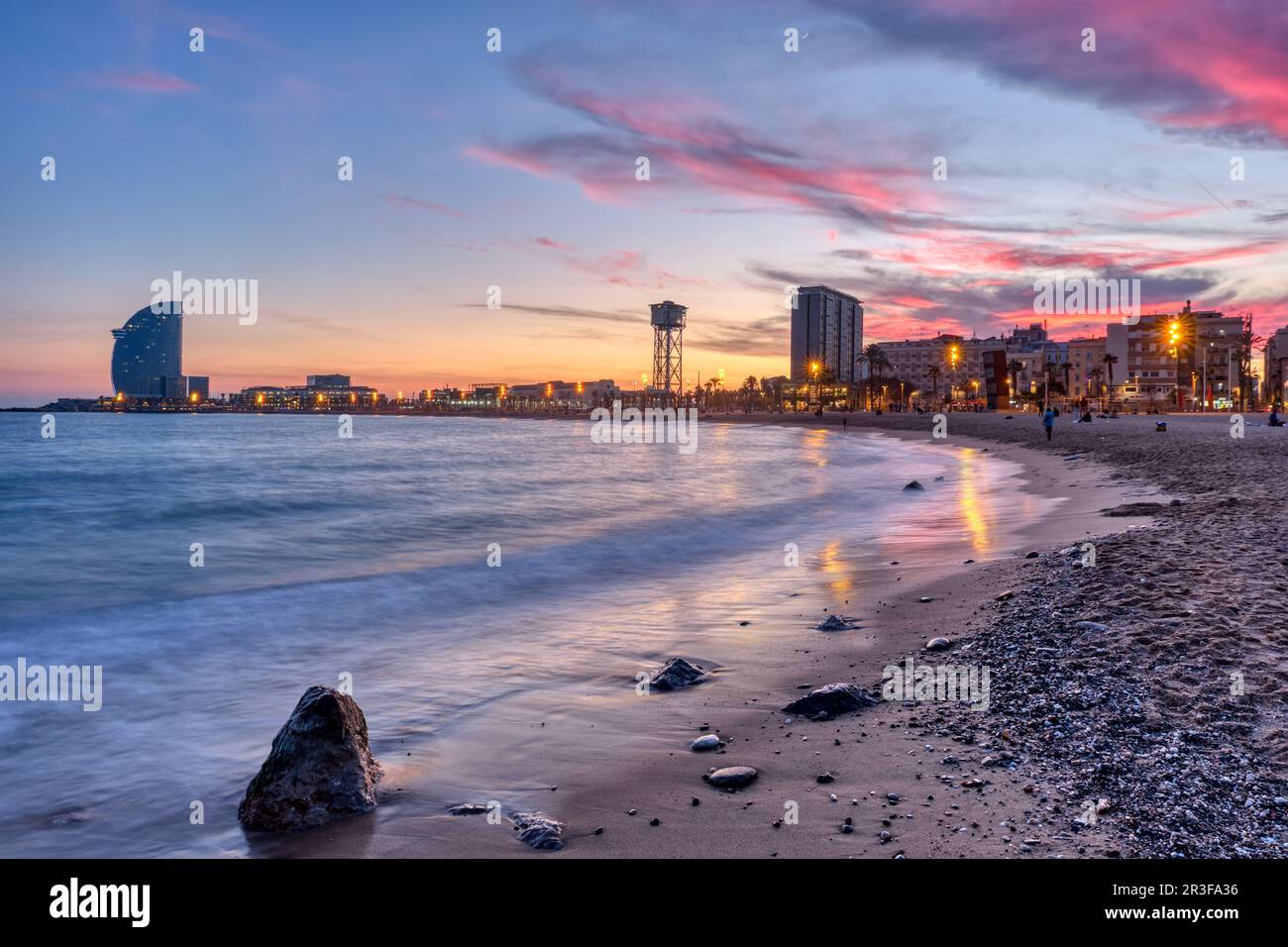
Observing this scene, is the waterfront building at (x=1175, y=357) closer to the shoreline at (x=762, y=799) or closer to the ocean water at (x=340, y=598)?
the ocean water at (x=340, y=598)

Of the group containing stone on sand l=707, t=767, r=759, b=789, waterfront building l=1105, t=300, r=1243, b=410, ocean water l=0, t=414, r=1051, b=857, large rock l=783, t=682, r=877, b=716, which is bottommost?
ocean water l=0, t=414, r=1051, b=857

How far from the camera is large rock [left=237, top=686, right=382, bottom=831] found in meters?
5.03

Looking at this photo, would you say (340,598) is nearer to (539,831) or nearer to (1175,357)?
(539,831)

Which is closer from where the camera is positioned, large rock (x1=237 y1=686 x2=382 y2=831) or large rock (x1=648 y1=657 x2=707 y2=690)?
large rock (x1=237 y1=686 x2=382 y2=831)

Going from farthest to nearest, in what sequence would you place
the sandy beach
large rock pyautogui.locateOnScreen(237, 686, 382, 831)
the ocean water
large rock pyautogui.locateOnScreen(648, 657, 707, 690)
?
Answer: large rock pyautogui.locateOnScreen(648, 657, 707, 690) < the ocean water < large rock pyautogui.locateOnScreen(237, 686, 382, 831) < the sandy beach

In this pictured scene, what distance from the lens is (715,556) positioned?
1820 centimetres

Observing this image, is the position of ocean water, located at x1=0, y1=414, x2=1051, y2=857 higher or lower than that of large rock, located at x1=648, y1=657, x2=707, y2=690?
lower

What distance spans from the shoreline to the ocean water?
1040mm

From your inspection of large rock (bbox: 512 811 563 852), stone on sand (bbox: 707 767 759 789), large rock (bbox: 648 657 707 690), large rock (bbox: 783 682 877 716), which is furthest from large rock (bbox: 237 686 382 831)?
large rock (bbox: 783 682 877 716)

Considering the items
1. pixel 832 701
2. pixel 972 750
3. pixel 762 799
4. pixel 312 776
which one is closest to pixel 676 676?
pixel 832 701

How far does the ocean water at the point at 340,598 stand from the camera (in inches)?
260

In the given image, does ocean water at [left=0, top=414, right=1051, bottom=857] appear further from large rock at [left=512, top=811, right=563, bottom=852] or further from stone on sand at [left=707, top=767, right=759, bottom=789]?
stone on sand at [left=707, top=767, right=759, bottom=789]
